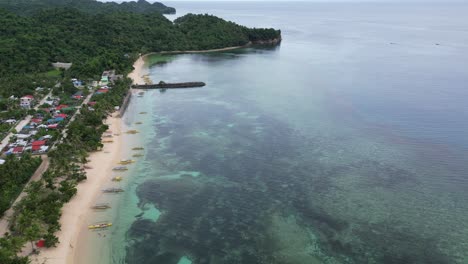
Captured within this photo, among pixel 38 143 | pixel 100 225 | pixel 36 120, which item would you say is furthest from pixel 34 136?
pixel 100 225

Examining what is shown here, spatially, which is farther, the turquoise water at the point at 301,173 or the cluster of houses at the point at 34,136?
the cluster of houses at the point at 34,136

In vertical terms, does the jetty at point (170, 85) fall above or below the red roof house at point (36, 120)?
above

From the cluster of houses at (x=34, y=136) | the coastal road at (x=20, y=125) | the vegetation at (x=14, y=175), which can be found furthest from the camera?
the coastal road at (x=20, y=125)

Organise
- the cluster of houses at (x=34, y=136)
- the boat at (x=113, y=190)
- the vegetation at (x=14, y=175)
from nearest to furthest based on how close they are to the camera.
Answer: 1. the vegetation at (x=14, y=175)
2. the boat at (x=113, y=190)
3. the cluster of houses at (x=34, y=136)

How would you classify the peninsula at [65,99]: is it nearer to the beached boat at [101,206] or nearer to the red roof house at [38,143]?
the red roof house at [38,143]

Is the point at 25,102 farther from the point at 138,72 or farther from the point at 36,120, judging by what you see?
the point at 138,72

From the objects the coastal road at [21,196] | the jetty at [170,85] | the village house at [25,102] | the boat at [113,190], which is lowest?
the boat at [113,190]

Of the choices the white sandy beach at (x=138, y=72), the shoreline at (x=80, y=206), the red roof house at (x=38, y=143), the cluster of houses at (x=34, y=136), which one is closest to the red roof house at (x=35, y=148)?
the cluster of houses at (x=34, y=136)
